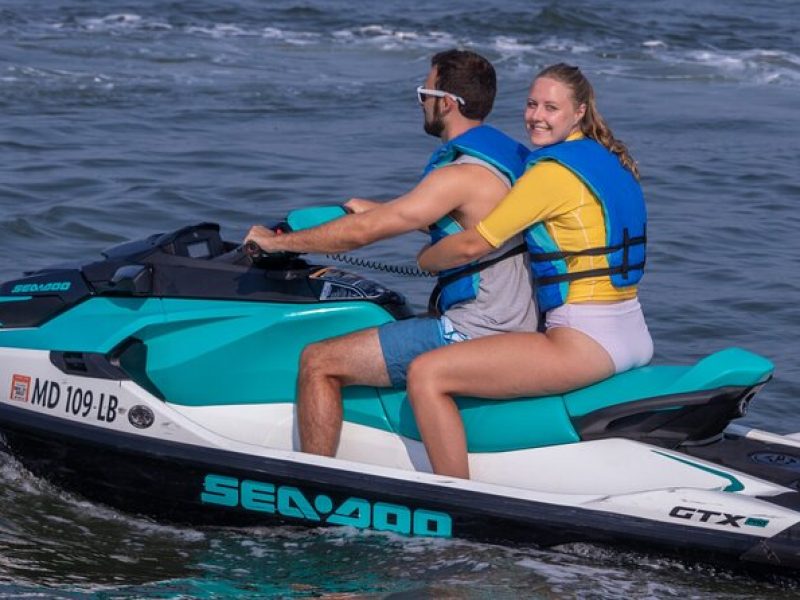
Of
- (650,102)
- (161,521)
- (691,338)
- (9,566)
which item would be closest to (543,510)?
(161,521)

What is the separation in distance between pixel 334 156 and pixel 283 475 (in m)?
7.83

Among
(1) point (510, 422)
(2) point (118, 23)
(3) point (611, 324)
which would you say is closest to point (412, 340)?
(1) point (510, 422)

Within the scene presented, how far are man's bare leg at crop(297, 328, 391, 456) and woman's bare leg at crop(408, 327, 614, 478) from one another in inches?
7.1

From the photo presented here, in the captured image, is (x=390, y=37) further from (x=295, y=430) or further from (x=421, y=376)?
(x=421, y=376)

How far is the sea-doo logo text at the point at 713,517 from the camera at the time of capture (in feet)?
15.0

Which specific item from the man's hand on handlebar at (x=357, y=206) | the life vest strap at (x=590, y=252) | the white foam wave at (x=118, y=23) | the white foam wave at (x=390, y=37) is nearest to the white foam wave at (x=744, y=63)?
the white foam wave at (x=390, y=37)

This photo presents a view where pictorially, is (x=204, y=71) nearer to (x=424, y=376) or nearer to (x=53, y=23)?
(x=53, y=23)

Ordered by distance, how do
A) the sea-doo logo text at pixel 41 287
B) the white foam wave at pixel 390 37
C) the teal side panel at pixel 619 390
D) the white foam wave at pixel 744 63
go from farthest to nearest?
the white foam wave at pixel 390 37
the white foam wave at pixel 744 63
the sea-doo logo text at pixel 41 287
the teal side panel at pixel 619 390

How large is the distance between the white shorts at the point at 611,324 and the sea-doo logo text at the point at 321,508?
0.77 m

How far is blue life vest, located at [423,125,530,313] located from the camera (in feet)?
15.5

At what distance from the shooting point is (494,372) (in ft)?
15.5

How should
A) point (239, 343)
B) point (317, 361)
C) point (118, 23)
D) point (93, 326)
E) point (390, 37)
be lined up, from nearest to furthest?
point (317, 361), point (239, 343), point (93, 326), point (390, 37), point (118, 23)

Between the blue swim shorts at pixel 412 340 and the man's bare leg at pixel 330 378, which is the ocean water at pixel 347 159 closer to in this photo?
the man's bare leg at pixel 330 378

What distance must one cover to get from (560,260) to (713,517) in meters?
0.95
